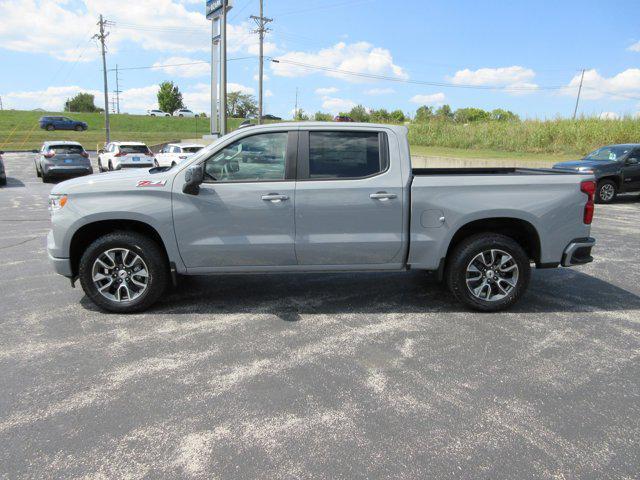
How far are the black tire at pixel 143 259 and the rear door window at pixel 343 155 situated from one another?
5.66ft

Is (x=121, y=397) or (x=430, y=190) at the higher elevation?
(x=430, y=190)

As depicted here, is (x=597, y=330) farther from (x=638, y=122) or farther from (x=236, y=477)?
(x=638, y=122)

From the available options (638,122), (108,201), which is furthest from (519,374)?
(638,122)

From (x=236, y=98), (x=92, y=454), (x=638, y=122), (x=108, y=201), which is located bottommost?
(x=92, y=454)

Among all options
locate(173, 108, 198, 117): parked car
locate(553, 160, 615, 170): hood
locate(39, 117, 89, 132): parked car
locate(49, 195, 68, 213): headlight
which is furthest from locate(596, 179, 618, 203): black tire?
locate(173, 108, 198, 117): parked car

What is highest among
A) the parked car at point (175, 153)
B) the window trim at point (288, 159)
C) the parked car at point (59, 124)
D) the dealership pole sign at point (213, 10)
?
the dealership pole sign at point (213, 10)

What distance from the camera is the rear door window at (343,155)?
15.7 feet

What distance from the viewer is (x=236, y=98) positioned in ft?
397

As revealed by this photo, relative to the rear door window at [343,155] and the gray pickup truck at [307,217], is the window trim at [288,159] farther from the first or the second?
the rear door window at [343,155]

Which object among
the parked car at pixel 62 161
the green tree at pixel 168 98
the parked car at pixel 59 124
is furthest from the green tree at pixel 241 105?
the parked car at pixel 62 161

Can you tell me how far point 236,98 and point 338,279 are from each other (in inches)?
4809

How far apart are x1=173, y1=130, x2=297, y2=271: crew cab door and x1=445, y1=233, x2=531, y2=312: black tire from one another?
1.65 m

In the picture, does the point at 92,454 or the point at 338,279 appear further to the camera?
the point at 338,279

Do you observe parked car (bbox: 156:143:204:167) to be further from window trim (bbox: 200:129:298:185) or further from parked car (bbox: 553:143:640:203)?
window trim (bbox: 200:129:298:185)
